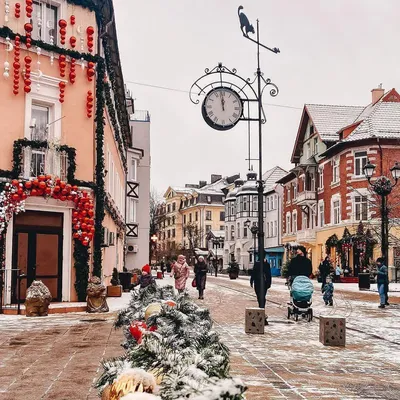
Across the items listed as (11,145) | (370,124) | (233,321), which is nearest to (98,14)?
(11,145)

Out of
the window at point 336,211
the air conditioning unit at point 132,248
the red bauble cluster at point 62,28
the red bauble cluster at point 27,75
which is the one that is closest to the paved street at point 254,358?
the red bauble cluster at point 27,75

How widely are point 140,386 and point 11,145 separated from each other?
15.1 metres

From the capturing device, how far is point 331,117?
2044 inches

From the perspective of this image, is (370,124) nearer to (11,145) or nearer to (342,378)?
(11,145)

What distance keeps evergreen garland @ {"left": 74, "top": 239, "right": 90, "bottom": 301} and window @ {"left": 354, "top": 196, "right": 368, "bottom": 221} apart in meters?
29.7

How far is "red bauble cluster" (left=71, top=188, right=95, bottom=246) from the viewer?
18.4 metres

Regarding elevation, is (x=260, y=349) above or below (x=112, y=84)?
below

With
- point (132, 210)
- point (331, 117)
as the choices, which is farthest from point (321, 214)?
point (132, 210)

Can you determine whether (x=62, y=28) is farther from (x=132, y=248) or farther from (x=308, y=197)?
(x=308, y=197)

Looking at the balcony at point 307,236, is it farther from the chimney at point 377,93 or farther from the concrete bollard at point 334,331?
the concrete bollard at point 334,331

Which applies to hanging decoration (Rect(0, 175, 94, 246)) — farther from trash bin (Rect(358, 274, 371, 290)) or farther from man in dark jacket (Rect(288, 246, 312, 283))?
trash bin (Rect(358, 274, 371, 290))

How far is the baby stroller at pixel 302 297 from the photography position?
15.0m

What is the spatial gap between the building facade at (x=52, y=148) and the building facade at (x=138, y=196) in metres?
22.6

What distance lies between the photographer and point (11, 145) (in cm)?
1730
